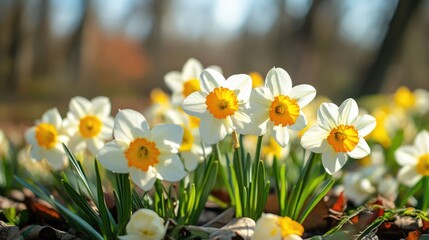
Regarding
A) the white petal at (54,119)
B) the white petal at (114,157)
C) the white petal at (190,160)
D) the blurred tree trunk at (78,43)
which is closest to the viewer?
the white petal at (114,157)

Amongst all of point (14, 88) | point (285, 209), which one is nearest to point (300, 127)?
point (285, 209)

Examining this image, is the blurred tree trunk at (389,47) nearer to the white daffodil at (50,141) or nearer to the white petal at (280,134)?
the white daffodil at (50,141)

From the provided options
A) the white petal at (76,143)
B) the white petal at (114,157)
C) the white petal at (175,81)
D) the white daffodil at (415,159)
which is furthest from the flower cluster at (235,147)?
the white petal at (175,81)

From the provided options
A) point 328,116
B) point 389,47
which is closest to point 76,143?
point 328,116

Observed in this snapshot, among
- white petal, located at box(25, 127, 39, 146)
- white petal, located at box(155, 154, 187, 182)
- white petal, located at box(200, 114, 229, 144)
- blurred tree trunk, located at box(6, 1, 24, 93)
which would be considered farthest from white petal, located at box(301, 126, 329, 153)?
blurred tree trunk, located at box(6, 1, 24, 93)

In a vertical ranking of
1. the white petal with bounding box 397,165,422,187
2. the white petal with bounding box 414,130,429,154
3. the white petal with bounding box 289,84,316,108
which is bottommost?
the white petal with bounding box 397,165,422,187

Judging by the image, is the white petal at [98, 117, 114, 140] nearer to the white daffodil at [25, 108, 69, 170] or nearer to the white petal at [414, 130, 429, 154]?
the white daffodil at [25, 108, 69, 170]

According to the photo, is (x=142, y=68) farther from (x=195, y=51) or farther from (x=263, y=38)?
(x=263, y=38)
